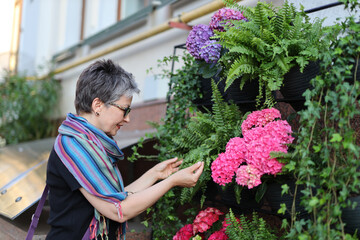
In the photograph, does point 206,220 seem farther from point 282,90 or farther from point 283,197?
point 282,90

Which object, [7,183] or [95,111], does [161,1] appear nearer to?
[7,183]

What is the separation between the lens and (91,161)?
2086 mm

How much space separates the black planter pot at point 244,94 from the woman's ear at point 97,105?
0.78m

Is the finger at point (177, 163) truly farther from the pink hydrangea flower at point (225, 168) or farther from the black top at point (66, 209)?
the black top at point (66, 209)

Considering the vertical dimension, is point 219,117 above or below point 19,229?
above

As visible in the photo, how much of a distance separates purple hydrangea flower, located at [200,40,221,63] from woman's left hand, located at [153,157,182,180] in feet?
2.07

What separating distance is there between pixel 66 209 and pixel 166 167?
2.26 ft

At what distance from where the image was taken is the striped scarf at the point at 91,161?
6.75 feet

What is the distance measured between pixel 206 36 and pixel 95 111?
2.80ft

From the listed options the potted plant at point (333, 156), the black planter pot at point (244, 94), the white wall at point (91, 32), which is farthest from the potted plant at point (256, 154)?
the white wall at point (91, 32)

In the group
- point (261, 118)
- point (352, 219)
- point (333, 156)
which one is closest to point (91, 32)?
point (261, 118)

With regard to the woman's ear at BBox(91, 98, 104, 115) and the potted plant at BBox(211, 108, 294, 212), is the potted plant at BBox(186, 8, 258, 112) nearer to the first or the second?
the potted plant at BBox(211, 108, 294, 212)

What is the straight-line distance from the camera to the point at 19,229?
3.50 metres

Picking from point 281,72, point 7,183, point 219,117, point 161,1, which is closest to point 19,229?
point 7,183
